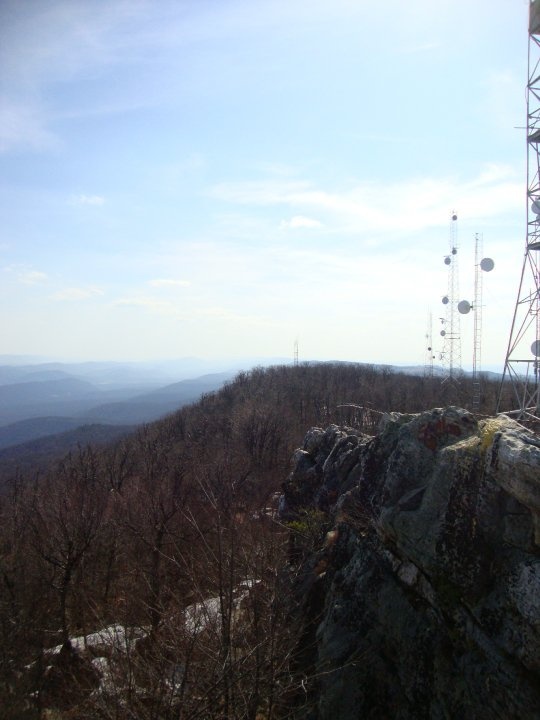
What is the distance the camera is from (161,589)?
20719mm

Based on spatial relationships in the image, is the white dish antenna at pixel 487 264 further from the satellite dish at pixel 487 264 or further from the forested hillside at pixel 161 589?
the forested hillside at pixel 161 589

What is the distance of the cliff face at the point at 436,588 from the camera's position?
7676mm

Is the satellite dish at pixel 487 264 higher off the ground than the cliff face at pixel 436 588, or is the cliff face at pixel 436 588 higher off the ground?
the satellite dish at pixel 487 264

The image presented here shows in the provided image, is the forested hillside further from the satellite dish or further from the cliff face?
the satellite dish

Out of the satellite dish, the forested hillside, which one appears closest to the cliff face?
the forested hillside

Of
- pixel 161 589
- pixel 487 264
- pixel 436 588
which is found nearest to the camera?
pixel 436 588

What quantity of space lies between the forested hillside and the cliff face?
120 centimetres

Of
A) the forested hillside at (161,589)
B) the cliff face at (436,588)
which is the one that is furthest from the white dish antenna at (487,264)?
the cliff face at (436,588)

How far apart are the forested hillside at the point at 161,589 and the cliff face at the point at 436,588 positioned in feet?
3.94

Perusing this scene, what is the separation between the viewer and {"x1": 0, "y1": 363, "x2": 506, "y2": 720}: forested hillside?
28.1 feet

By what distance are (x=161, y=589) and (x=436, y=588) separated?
15084 millimetres

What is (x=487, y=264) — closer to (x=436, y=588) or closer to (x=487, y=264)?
(x=487, y=264)

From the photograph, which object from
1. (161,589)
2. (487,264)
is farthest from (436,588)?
(487,264)

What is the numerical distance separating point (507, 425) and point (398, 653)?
4.78 meters
